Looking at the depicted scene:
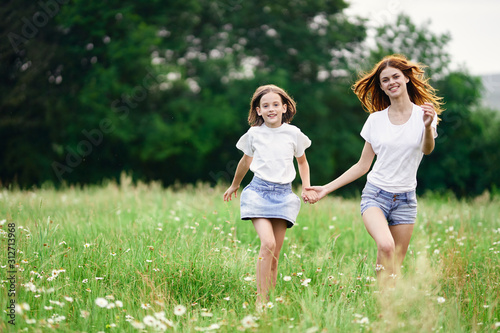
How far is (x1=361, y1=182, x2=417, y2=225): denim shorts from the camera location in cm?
369

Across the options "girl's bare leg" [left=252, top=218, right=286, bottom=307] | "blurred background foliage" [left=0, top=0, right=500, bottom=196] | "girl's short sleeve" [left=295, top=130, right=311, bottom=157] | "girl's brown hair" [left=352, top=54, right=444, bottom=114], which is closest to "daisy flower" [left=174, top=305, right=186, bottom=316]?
"girl's bare leg" [left=252, top=218, right=286, bottom=307]

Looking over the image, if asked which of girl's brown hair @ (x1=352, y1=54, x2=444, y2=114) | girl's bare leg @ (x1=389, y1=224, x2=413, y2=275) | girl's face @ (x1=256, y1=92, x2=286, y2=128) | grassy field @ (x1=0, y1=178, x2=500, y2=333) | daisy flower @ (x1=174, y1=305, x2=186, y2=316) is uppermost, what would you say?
girl's brown hair @ (x1=352, y1=54, x2=444, y2=114)

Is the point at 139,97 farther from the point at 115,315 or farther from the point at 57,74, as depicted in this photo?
the point at 115,315

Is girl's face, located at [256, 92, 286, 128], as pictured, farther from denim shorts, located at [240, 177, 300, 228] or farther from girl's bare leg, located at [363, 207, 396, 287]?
girl's bare leg, located at [363, 207, 396, 287]

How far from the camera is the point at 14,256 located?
151 inches

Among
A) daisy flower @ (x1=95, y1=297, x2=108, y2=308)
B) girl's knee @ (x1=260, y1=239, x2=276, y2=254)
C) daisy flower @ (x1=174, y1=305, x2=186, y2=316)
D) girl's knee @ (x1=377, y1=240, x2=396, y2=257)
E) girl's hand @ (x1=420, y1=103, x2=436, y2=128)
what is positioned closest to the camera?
daisy flower @ (x1=95, y1=297, x2=108, y2=308)

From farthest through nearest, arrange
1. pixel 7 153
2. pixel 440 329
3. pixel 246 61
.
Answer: pixel 246 61, pixel 7 153, pixel 440 329

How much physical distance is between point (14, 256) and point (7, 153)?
51.7 ft

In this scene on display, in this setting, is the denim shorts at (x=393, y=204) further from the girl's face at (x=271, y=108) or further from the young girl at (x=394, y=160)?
the girl's face at (x=271, y=108)

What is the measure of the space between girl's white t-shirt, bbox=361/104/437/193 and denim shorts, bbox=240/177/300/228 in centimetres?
67

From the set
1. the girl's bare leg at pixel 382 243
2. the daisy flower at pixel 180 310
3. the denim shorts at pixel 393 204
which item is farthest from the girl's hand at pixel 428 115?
the daisy flower at pixel 180 310

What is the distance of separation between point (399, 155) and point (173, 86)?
60.7 ft

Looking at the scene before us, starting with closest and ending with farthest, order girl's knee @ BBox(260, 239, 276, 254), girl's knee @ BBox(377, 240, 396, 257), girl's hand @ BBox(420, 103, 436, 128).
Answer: girl's knee @ BBox(377, 240, 396, 257)
girl's hand @ BBox(420, 103, 436, 128)
girl's knee @ BBox(260, 239, 276, 254)

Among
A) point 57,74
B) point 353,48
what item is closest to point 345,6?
point 353,48
